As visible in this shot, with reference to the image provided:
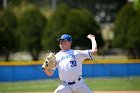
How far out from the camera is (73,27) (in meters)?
36.9

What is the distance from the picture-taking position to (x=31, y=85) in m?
21.1

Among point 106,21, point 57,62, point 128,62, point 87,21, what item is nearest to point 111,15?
point 106,21

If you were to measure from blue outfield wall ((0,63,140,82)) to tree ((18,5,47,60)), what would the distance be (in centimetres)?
1401

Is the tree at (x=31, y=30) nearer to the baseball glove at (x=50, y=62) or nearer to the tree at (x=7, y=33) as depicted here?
the tree at (x=7, y=33)

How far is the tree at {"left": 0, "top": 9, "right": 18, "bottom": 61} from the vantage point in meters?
35.9

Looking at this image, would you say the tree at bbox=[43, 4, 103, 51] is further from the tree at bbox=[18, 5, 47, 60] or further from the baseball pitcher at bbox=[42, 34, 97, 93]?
the baseball pitcher at bbox=[42, 34, 97, 93]

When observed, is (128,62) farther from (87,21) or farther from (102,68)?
(87,21)

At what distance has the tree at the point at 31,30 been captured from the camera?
1490 inches

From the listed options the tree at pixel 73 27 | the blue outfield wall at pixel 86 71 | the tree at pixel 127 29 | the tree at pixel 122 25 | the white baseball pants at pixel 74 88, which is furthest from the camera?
the tree at pixel 73 27

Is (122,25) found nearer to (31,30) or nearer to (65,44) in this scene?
(31,30)

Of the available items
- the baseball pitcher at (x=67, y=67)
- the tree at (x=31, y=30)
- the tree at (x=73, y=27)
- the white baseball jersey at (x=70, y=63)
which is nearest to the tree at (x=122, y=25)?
the tree at (x=73, y=27)

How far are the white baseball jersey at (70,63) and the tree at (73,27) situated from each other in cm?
2732

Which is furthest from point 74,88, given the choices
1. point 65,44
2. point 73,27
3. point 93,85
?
point 73,27

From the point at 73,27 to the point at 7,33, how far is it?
5.24 meters
